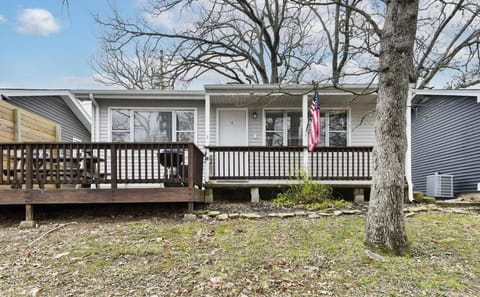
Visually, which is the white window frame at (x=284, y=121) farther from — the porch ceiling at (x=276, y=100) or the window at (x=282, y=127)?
the porch ceiling at (x=276, y=100)

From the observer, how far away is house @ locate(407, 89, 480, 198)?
35.4 ft

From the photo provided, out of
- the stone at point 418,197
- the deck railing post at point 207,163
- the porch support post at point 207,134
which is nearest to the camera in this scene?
the stone at point 418,197

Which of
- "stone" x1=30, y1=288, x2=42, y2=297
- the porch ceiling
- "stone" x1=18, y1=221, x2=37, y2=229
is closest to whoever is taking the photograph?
"stone" x1=30, y1=288, x2=42, y2=297

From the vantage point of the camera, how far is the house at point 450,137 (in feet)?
35.4

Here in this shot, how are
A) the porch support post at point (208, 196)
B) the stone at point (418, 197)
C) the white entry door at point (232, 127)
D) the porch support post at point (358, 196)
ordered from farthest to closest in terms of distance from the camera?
the white entry door at point (232, 127) < the stone at point (418, 197) < the porch support post at point (358, 196) < the porch support post at point (208, 196)

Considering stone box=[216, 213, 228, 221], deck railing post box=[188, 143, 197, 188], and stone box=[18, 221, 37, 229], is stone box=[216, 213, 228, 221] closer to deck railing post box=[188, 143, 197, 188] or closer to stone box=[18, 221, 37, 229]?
deck railing post box=[188, 143, 197, 188]

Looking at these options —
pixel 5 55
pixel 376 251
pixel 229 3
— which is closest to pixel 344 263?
pixel 376 251

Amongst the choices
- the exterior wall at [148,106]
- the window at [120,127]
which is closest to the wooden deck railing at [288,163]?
the exterior wall at [148,106]

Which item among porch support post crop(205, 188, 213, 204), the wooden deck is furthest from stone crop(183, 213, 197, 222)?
porch support post crop(205, 188, 213, 204)

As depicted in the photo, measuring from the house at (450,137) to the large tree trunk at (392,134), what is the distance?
541 cm

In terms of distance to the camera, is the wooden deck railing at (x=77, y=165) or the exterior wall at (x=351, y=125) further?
the exterior wall at (x=351, y=125)

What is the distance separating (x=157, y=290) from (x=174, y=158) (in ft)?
13.6

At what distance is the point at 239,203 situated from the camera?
8906 mm

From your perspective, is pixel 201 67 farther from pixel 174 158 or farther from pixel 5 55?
pixel 174 158
